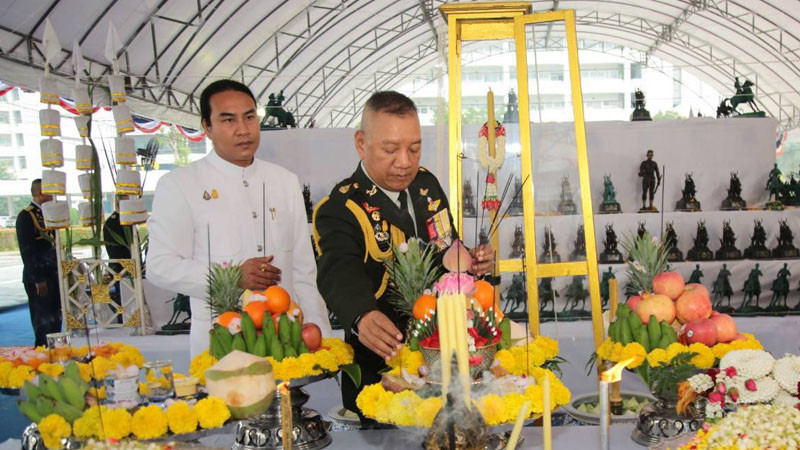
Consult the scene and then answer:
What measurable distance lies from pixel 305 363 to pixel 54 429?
19.6 inches

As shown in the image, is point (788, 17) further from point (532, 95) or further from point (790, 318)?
point (532, 95)

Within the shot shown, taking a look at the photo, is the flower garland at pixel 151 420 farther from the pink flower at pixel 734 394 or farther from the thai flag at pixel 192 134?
the thai flag at pixel 192 134

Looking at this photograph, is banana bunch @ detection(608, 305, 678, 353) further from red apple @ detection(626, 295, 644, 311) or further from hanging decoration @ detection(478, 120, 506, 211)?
hanging decoration @ detection(478, 120, 506, 211)

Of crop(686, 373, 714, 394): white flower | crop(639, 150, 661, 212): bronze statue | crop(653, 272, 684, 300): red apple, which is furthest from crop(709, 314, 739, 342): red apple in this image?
crop(639, 150, 661, 212): bronze statue

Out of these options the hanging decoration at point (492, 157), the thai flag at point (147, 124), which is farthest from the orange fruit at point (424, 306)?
the thai flag at point (147, 124)

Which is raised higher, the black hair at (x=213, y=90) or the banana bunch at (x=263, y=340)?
the black hair at (x=213, y=90)

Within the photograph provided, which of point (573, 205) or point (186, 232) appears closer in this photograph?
point (186, 232)

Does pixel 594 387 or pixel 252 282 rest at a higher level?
pixel 252 282

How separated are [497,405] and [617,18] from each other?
18.9 m

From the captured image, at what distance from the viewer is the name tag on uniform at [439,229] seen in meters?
1.88

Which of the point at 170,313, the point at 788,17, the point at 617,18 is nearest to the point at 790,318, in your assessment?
the point at 170,313

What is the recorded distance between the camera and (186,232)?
229cm

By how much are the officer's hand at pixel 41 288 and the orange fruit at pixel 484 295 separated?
504 centimetres

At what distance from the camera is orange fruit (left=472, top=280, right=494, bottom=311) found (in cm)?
150
